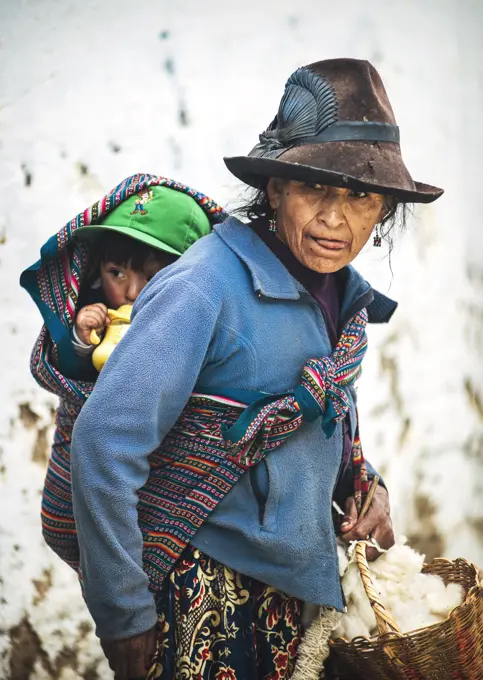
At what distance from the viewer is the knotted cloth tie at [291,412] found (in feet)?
5.83

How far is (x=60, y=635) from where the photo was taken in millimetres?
3371

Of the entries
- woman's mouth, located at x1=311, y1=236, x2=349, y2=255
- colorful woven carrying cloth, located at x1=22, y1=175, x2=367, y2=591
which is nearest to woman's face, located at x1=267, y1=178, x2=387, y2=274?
woman's mouth, located at x1=311, y1=236, x2=349, y2=255

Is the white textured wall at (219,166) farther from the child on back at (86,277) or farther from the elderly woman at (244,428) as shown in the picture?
the elderly woman at (244,428)

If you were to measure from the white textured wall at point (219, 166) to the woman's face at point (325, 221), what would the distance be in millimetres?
1379

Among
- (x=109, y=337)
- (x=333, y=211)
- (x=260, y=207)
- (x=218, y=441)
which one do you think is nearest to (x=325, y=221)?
(x=333, y=211)

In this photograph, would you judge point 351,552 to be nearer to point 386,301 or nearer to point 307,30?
point 386,301

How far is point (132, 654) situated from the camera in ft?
5.93

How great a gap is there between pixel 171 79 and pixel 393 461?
6.31 feet

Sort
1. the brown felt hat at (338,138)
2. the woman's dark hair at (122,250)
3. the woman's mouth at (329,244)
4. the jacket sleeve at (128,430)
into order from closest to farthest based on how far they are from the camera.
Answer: the jacket sleeve at (128,430)
the brown felt hat at (338,138)
the woman's mouth at (329,244)
the woman's dark hair at (122,250)

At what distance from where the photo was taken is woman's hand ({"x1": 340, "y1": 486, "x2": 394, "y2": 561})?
2.17m

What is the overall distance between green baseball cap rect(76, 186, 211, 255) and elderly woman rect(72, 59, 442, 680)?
39cm

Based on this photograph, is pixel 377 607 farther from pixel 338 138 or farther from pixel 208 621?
pixel 338 138

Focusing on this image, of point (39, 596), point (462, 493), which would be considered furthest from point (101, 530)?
point (462, 493)

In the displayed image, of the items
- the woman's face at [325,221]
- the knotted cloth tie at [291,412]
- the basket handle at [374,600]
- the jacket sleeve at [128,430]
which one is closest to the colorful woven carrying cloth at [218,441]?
the knotted cloth tie at [291,412]
